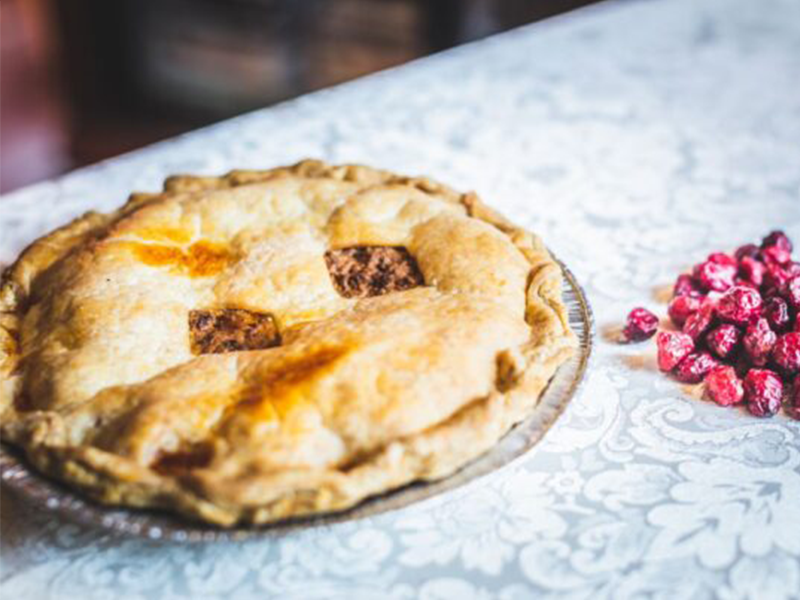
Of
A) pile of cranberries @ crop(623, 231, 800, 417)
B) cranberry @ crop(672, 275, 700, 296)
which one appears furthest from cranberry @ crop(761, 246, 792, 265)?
cranberry @ crop(672, 275, 700, 296)

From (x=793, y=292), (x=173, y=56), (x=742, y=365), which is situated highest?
(x=793, y=292)

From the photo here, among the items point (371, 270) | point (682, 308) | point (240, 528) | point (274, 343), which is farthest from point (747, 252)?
point (240, 528)

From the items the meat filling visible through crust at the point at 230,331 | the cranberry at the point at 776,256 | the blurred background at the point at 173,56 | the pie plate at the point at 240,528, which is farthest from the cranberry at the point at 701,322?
the blurred background at the point at 173,56

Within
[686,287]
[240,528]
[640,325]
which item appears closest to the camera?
[240,528]

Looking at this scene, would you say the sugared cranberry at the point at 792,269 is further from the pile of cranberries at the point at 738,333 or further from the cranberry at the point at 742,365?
the cranberry at the point at 742,365

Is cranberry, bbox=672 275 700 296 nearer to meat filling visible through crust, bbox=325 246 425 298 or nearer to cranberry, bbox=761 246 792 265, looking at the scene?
cranberry, bbox=761 246 792 265

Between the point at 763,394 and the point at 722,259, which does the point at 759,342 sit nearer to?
the point at 763,394

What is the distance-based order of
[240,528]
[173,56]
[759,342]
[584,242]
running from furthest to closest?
[173,56] < [584,242] < [759,342] < [240,528]

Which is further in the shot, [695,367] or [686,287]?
[686,287]
